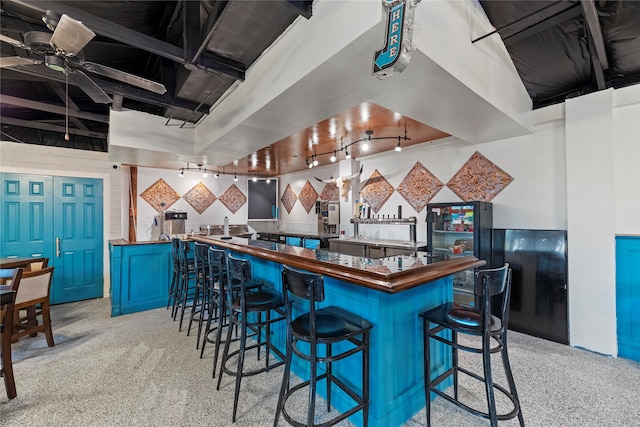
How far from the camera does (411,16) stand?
4.67 feet

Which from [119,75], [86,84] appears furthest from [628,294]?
[86,84]

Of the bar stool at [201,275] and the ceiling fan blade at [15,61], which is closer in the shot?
the ceiling fan blade at [15,61]

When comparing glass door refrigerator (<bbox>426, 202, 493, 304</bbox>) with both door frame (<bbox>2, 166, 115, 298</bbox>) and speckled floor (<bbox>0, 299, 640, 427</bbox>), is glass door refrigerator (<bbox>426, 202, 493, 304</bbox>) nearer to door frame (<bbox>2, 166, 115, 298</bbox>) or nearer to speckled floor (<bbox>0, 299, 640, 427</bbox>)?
speckled floor (<bbox>0, 299, 640, 427</bbox>)

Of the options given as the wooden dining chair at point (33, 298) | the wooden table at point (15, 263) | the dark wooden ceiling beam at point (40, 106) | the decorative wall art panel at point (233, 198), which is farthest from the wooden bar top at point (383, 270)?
the decorative wall art panel at point (233, 198)

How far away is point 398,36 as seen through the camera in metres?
1.41

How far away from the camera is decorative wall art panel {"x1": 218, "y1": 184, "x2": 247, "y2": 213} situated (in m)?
7.28

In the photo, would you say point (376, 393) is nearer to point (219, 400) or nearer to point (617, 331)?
point (219, 400)

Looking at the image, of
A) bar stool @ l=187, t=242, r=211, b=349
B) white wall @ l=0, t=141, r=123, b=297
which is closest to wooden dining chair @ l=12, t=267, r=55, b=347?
bar stool @ l=187, t=242, r=211, b=349

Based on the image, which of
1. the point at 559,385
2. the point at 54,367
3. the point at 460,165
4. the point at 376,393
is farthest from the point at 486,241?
the point at 54,367

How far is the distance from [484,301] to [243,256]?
→ 2636mm

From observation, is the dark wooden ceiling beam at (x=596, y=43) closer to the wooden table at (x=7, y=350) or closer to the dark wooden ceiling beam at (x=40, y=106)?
the wooden table at (x=7, y=350)

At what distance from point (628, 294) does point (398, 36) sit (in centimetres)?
363

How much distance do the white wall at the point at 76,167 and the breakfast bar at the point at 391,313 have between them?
4741 millimetres

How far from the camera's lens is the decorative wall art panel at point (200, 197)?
669 centimetres
